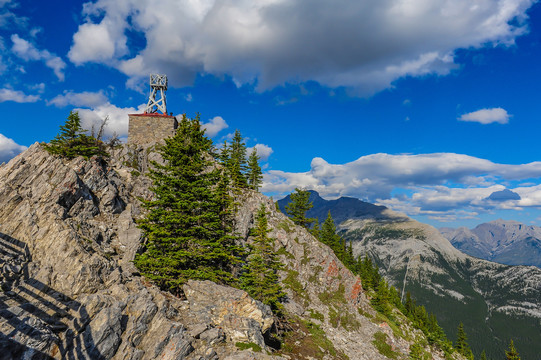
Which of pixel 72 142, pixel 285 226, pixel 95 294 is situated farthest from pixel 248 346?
pixel 285 226

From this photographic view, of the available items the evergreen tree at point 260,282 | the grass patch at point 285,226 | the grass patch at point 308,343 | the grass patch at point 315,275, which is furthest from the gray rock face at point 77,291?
the grass patch at point 285,226

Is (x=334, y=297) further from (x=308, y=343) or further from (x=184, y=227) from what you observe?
(x=184, y=227)

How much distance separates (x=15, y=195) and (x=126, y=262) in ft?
36.7

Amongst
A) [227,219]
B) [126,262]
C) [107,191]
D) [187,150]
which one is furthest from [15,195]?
[227,219]

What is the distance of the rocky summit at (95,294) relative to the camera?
13.6 metres

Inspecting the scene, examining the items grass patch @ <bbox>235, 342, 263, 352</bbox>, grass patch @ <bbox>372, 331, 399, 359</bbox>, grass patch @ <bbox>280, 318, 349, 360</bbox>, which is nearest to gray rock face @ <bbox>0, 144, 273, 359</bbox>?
grass patch @ <bbox>235, 342, 263, 352</bbox>

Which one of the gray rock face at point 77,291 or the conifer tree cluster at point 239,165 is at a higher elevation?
the conifer tree cluster at point 239,165

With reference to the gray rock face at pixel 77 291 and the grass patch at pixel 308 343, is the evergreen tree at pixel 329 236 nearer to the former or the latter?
the grass patch at pixel 308 343

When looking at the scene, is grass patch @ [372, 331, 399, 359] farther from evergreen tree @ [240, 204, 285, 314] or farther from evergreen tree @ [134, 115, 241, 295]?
evergreen tree @ [134, 115, 241, 295]

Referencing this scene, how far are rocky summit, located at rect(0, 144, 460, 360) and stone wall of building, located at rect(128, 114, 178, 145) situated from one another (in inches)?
1055

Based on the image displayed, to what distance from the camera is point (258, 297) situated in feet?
90.5

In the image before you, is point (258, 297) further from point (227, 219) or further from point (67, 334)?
point (67, 334)

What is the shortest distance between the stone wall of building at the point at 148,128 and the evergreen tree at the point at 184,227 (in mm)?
37618

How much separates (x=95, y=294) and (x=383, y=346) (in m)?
48.0
